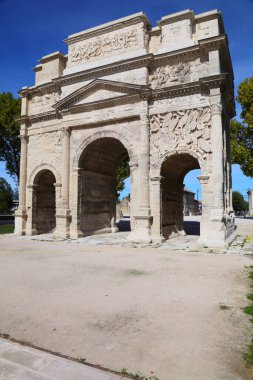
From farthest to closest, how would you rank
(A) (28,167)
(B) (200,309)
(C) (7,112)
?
(C) (7,112), (A) (28,167), (B) (200,309)

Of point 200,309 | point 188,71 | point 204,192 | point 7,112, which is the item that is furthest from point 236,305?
point 7,112

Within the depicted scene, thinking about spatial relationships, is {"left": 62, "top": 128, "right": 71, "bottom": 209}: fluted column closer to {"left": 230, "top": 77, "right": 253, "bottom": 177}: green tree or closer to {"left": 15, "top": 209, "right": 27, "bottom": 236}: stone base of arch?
{"left": 15, "top": 209, "right": 27, "bottom": 236}: stone base of arch

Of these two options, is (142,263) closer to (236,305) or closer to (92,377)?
(236,305)

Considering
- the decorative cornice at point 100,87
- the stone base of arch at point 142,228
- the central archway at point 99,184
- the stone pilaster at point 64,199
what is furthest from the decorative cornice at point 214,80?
the stone pilaster at point 64,199

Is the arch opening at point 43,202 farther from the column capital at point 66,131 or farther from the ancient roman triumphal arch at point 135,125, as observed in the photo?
the column capital at point 66,131

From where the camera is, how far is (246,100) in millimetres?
21875

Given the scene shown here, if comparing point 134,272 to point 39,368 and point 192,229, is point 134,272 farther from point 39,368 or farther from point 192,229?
point 192,229

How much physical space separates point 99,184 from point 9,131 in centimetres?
1213

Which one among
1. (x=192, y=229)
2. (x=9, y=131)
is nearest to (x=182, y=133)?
(x=192, y=229)

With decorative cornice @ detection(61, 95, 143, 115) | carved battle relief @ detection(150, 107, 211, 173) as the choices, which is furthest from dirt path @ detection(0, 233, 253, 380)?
decorative cornice @ detection(61, 95, 143, 115)

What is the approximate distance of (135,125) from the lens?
13.5m

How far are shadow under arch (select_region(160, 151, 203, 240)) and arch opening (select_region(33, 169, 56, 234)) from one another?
7.03 meters

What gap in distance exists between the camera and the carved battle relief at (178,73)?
12.5m

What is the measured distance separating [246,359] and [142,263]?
5238 mm
